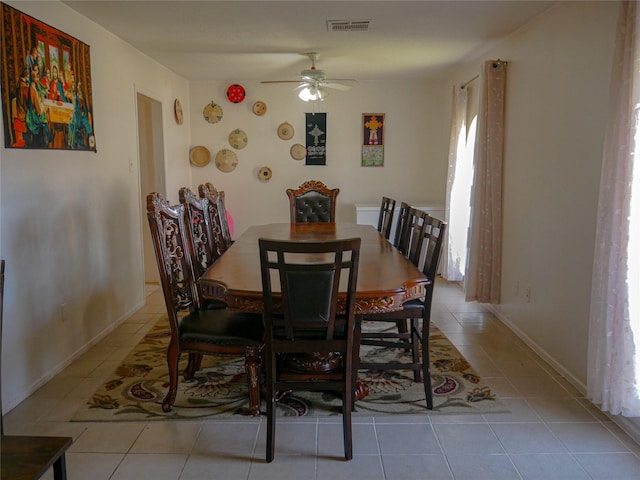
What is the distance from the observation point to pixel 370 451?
2217 millimetres

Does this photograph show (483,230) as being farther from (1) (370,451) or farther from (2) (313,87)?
(1) (370,451)

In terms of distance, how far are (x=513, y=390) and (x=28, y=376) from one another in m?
2.71

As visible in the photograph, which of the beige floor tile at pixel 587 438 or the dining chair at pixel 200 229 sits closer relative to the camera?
the beige floor tile at pixel 587 438

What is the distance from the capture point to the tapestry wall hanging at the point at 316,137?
19.7ft

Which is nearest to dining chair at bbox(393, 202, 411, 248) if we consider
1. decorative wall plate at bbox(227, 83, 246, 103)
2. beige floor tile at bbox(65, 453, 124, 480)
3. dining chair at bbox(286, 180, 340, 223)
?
dining chair at bbox(286, 180, 340, 223)

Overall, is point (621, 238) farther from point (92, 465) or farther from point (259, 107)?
point (259, 107)

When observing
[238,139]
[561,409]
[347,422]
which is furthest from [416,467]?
[238,139]

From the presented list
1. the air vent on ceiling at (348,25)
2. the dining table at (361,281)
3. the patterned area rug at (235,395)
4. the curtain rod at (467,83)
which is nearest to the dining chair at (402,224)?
the dining table at (361,281)

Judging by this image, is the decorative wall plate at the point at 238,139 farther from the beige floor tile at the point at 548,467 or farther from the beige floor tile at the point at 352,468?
the beige floor tile at the point at 548,467

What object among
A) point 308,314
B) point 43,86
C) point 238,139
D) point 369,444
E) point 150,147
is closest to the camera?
point 308,314

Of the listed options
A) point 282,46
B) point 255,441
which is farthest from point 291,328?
point 282,46

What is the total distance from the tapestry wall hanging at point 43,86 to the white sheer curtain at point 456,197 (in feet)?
11.4

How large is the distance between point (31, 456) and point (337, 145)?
5.27m

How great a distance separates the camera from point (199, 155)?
6.02 m
